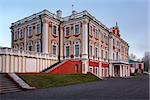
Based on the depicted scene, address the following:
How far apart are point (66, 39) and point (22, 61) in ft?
39.1

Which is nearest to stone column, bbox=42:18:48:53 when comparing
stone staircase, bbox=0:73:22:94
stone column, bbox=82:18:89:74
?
stone column, bbox=82:18:89:74

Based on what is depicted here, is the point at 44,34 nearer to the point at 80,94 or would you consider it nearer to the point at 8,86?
the point at 8,86

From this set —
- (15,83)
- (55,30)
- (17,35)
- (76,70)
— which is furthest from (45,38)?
(15,83)

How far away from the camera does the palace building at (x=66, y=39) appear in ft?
117

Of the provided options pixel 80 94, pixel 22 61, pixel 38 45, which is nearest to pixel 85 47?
pixel 38 45

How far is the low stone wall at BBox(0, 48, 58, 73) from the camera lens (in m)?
26.5

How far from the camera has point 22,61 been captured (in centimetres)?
2873

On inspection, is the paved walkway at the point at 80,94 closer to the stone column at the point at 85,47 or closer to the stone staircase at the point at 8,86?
the stone staircase at the point at 8,86

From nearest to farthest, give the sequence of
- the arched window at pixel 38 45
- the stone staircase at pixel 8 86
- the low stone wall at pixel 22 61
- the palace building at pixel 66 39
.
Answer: the stone staircase at pixel 8 86 < the low stone wall at pixel 22 61 < the palace building at pixel 66 39 < the arched window at pixel 38 45

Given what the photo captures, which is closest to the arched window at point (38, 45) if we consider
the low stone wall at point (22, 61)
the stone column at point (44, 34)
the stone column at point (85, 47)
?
the stone column at point (44, 34)

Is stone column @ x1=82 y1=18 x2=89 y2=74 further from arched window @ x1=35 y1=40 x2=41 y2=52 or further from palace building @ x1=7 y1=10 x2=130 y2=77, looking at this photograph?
arched window @ x1=35 y1=40 x2=41 y2=52

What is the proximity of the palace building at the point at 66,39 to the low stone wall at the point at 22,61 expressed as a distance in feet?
3.54

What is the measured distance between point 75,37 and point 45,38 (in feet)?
17.8

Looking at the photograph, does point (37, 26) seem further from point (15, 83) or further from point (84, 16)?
point (15, 83)
